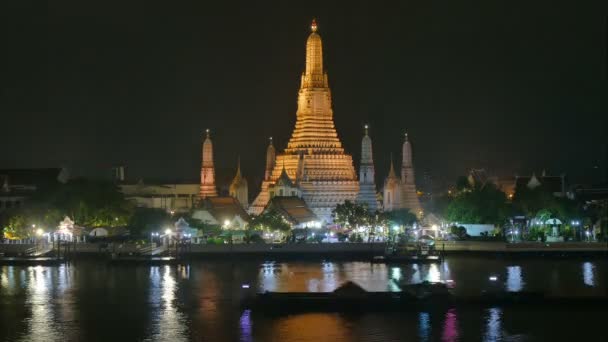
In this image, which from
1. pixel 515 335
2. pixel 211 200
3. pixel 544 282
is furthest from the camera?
pixel 211 200

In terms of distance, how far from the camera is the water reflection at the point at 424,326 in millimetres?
46531

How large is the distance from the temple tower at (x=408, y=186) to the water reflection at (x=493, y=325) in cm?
4288

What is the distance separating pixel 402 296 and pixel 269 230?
3064 centimetres

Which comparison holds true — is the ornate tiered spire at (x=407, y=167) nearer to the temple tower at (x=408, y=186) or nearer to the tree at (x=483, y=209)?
the temple tower at (x=408, y=186)

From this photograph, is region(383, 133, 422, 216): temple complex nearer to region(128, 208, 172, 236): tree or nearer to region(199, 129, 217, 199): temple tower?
region(199, 129, 217, 199): temple tower

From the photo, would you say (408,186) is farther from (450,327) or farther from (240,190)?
(450,327)

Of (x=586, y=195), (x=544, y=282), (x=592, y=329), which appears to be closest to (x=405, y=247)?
(x=544, y=282)

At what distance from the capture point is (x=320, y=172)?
9331 cm

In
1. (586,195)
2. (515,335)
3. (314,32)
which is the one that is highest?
(314,32)

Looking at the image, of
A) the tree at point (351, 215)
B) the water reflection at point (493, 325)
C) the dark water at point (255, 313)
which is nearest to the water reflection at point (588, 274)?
the dark water at point (255, 313)

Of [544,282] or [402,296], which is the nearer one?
[402,296]

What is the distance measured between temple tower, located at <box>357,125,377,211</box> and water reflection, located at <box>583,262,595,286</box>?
920 inches

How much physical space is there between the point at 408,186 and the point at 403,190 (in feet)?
3.47

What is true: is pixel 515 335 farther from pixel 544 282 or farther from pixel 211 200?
pixel 211 200
